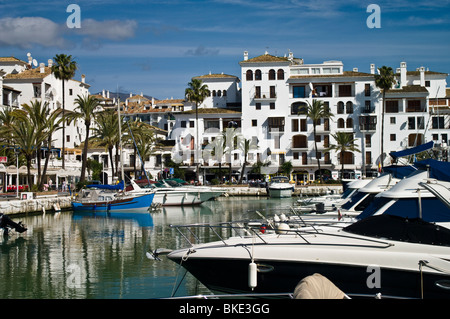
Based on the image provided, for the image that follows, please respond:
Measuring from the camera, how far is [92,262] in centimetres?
1956

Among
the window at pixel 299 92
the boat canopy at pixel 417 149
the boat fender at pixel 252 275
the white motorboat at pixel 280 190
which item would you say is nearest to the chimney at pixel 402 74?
the window at pixel 299 92

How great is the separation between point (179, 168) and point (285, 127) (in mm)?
17718

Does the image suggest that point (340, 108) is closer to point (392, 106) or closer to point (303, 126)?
point (303, 126)

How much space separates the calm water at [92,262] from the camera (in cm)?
1477

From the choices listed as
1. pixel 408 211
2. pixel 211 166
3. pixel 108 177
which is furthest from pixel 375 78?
pixel 408 211

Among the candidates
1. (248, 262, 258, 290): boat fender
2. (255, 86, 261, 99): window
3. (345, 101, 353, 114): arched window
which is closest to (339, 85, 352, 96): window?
(345, 101, 353, 114): arched window

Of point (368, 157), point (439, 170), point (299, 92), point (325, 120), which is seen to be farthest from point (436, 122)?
point (439, 170)

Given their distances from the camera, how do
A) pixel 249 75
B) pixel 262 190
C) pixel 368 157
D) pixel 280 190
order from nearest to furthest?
pixel 280 190 → pixel 262 190 → pixel 368 157 → pixel 249 75

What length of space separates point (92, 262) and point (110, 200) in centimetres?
2494

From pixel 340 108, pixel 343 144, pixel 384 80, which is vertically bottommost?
pixel 343 144

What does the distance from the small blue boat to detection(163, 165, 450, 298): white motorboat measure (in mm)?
31287

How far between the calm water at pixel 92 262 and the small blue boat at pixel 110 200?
6.67 metres
